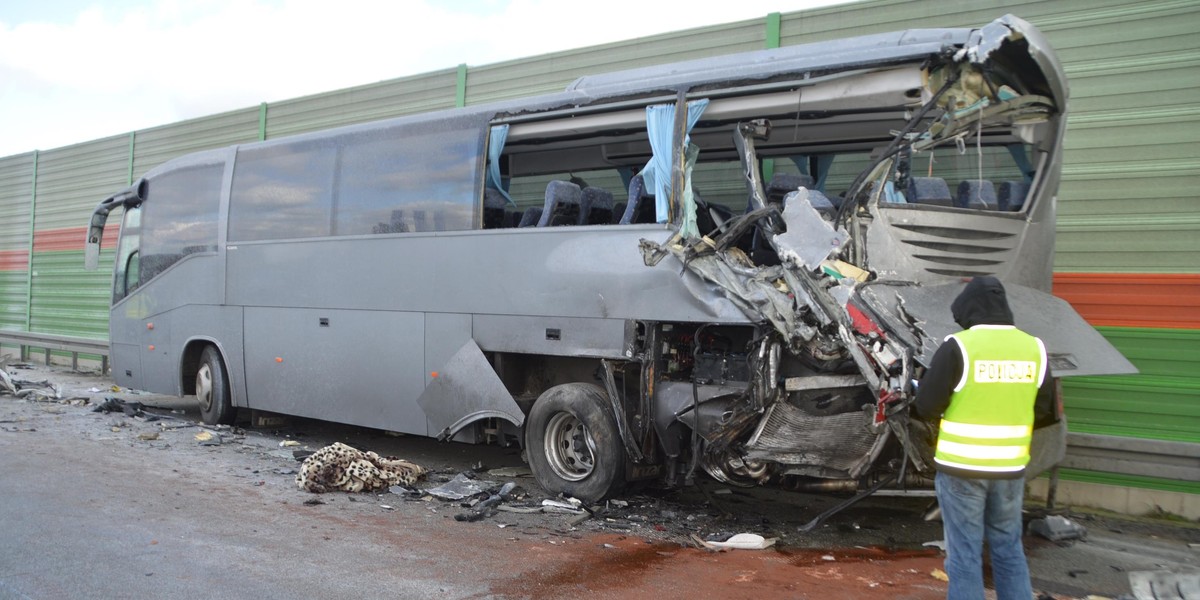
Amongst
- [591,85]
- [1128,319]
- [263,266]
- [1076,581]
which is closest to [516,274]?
[591,85]

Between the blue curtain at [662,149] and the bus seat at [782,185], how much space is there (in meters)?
0.60

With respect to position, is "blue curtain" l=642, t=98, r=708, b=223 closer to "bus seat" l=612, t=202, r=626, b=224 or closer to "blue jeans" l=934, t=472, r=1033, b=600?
"bus seat" l=612, t=202, r=626, b=224

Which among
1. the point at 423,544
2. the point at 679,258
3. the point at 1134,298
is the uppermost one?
the point at 679,258

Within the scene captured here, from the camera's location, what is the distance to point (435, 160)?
8469mm

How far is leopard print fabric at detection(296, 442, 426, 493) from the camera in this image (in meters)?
7.58

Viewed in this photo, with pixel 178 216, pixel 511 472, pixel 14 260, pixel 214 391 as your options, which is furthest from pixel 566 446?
pixel 14 260

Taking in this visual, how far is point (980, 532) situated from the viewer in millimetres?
4180

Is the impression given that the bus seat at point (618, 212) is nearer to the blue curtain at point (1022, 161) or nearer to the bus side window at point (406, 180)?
the bus side window at point (406, 180)

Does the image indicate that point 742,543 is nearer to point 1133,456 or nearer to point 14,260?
point 1133,456

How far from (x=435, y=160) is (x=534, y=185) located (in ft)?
3.46

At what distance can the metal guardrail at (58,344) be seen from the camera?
17.2 m

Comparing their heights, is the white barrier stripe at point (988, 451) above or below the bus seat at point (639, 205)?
below

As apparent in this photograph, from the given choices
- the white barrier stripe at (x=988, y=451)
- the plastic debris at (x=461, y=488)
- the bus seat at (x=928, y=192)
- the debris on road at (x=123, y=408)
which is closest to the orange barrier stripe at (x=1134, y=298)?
the bus seat at (x=928, y=192)

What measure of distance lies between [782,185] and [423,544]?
3.68 m
